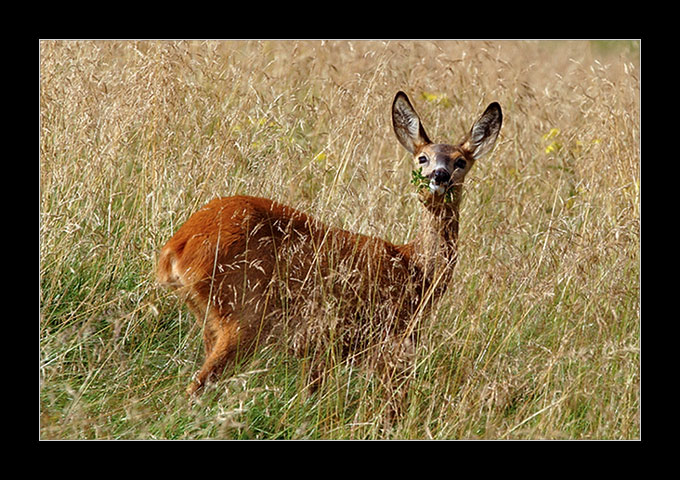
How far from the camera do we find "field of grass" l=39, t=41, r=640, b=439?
3.68 metres

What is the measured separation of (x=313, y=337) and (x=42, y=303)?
141 centimetres

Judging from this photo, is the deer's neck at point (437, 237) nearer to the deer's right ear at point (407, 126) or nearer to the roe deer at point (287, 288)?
the roe deer at point (287, 288)

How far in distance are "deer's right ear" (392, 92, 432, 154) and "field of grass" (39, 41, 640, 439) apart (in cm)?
30

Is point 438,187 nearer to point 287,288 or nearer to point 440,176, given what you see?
point 440,176

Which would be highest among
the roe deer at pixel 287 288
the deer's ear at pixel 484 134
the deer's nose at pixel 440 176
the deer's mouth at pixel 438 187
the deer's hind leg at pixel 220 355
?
the deer's ear at pixel 484 134

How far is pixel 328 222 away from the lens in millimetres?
4273

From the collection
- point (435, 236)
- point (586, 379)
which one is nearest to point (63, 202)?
point (435, 236)

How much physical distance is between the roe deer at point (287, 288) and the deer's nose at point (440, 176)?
3.6 inches

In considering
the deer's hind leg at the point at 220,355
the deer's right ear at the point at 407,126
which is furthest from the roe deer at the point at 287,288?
the deer's right ear at the point at 407,126

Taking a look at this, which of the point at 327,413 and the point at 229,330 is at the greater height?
the point at 229,330

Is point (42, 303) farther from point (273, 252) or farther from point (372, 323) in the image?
point (372, 323)

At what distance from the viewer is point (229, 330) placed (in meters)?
3.91

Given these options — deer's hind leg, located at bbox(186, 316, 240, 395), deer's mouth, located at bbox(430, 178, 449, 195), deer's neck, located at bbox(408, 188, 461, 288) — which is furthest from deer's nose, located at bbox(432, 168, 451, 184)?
deer's hind leg, located at bbox(186, 316, 240, 395)

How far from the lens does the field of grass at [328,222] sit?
145 inches
